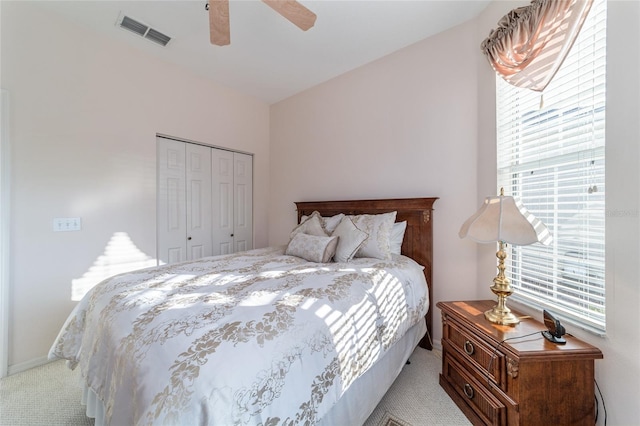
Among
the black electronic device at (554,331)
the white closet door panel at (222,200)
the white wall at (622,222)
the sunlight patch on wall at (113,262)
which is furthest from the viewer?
the white closet door panel at (222,200)

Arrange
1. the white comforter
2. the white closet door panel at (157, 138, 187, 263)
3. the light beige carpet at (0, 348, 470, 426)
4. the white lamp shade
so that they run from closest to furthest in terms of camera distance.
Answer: the white comforter < the white lamp shade < the light beige carpet at (0, 348, 470, 426) < the white closet door panel at (157, 138, 187, 263)

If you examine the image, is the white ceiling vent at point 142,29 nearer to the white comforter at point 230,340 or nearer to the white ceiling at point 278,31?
→ the white ceiling at point 278,31

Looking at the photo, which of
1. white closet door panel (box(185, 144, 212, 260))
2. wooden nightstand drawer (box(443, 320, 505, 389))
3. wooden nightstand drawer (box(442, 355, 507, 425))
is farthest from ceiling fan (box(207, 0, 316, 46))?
wooden nightstand drawer (box(442, 355, 507, 425))

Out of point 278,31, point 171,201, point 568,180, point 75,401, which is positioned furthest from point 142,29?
point 568,180

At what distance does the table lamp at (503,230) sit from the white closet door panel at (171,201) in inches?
115

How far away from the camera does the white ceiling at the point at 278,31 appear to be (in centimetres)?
201

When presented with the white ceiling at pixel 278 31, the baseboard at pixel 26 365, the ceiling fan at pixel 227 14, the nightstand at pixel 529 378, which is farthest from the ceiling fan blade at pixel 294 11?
the baseboard at pixel 26 365

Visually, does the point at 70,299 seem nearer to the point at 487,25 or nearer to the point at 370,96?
the point at 370,96

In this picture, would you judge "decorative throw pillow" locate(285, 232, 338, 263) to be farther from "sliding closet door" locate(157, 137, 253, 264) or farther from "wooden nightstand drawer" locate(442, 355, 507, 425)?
"sliding closet door" locate(157, 137, 253, 264)

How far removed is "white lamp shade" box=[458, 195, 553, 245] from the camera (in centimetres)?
129

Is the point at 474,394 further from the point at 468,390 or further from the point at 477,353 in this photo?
the point at 477,353

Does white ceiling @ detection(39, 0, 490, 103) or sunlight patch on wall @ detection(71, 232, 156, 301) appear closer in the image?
white ceiling @ detection(39, 0, 490, 103)

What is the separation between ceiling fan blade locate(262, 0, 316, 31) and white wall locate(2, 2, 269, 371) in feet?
6.28

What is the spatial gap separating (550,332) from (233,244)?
329cm
